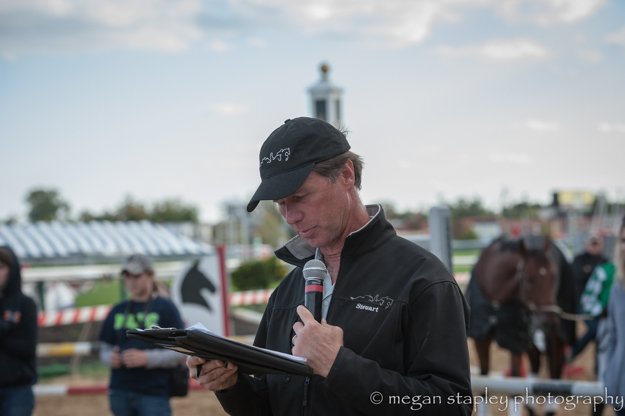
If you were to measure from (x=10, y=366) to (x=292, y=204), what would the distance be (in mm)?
3307

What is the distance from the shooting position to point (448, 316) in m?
1.68

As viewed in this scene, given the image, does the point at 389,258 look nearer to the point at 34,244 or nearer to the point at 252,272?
the point at 34,244

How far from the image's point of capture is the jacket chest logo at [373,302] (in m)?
1.75

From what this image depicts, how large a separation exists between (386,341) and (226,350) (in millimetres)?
483

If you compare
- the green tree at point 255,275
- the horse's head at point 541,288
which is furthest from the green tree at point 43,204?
the horse's head at point 541,288

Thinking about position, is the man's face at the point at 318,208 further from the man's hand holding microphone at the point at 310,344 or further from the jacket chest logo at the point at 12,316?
the jacket chest logo at the point at 12,316

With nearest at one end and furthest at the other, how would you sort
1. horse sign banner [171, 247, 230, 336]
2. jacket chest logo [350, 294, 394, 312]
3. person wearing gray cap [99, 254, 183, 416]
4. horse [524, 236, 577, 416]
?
jacket chest logo [350, 294, 394, 312] < person wearing gray cap [99, 254, 183, 416] < horse [524, 236, 577, 416] < horse sign banner [171, 247, 230, 336]

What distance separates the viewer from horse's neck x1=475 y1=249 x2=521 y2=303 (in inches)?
252

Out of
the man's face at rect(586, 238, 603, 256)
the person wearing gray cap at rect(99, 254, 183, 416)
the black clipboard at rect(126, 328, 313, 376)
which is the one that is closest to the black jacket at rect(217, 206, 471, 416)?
the black clipboard at rect(126, 328, 313, 376)

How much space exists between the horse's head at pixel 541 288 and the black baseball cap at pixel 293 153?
5.03 meters

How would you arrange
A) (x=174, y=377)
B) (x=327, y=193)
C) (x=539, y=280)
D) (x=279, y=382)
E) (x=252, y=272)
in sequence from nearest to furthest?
(x=327, y=193)
(x=279, y=382)
(x=174, y=377)
(x=539, y=280)
(x=252, y=272)

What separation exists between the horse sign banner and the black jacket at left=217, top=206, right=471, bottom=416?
602 centimetres

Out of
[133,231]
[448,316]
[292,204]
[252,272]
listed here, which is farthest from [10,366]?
[252,272]

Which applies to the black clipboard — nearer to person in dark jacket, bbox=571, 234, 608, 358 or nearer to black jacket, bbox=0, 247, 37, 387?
black jacket, bbox=0, 247, 37, 387
